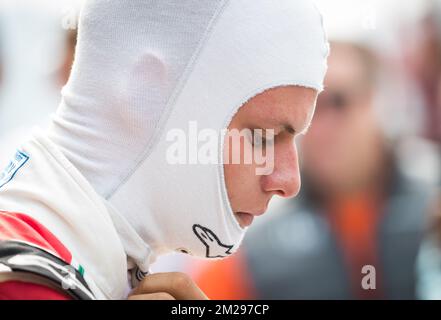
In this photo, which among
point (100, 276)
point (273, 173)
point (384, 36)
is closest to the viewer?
point (100, 276)

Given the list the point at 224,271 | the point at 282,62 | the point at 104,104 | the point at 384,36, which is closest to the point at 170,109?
the point at 104,104

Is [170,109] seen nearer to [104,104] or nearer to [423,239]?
[104,104]

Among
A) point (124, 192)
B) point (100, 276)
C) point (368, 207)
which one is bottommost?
point (100, 276)

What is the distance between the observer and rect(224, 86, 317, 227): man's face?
1.63 meters

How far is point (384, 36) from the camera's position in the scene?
354 centimetres

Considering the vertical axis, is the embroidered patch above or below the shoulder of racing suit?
above

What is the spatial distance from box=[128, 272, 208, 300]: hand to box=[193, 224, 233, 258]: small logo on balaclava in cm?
9

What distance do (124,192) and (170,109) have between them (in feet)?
0.53

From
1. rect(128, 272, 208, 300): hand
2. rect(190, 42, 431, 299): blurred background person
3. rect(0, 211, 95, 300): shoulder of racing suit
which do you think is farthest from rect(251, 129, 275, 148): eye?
rect(190, 42, 431, 299): blurred background person

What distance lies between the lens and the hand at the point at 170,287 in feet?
5.17

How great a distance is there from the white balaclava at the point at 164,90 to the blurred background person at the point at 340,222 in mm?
847

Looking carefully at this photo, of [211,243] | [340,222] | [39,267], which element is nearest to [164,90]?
[211,243]

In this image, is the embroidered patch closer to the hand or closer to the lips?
the hand

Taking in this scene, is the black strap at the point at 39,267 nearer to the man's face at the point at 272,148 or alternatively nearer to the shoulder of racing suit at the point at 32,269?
the shoulder of racing suit at the point at 32,269
